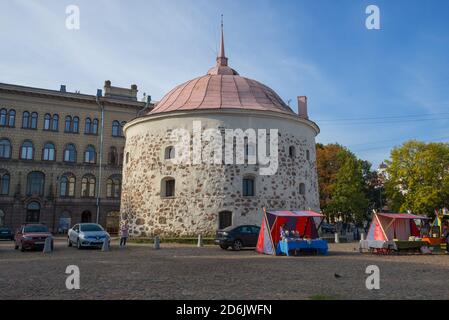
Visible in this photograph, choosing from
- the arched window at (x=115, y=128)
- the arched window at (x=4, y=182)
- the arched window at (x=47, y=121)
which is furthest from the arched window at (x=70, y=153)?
the arched window at (x=4, y=182)

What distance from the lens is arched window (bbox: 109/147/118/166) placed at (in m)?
47.0

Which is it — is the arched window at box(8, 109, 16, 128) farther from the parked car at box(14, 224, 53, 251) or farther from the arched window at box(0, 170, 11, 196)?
the parked car at box(14, 224, 53, 251)

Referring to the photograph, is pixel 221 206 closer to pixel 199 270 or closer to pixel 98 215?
pixel 199 270

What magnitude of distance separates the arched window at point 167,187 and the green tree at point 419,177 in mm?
23813

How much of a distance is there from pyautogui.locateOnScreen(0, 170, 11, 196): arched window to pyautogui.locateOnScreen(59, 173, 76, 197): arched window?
501 cm

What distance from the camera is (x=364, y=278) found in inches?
421

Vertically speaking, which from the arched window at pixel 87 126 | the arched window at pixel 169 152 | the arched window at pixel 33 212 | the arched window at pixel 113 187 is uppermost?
the arched window at pixel 87 126

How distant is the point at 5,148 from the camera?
42.8m

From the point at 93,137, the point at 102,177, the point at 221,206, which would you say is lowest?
the point at 221,206

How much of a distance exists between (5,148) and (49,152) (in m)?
4.17

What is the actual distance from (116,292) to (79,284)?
146cm

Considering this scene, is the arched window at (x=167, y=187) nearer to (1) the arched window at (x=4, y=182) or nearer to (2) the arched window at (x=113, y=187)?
(2) the arched window at (x=113, y=187)

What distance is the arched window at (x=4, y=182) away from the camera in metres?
41.9
